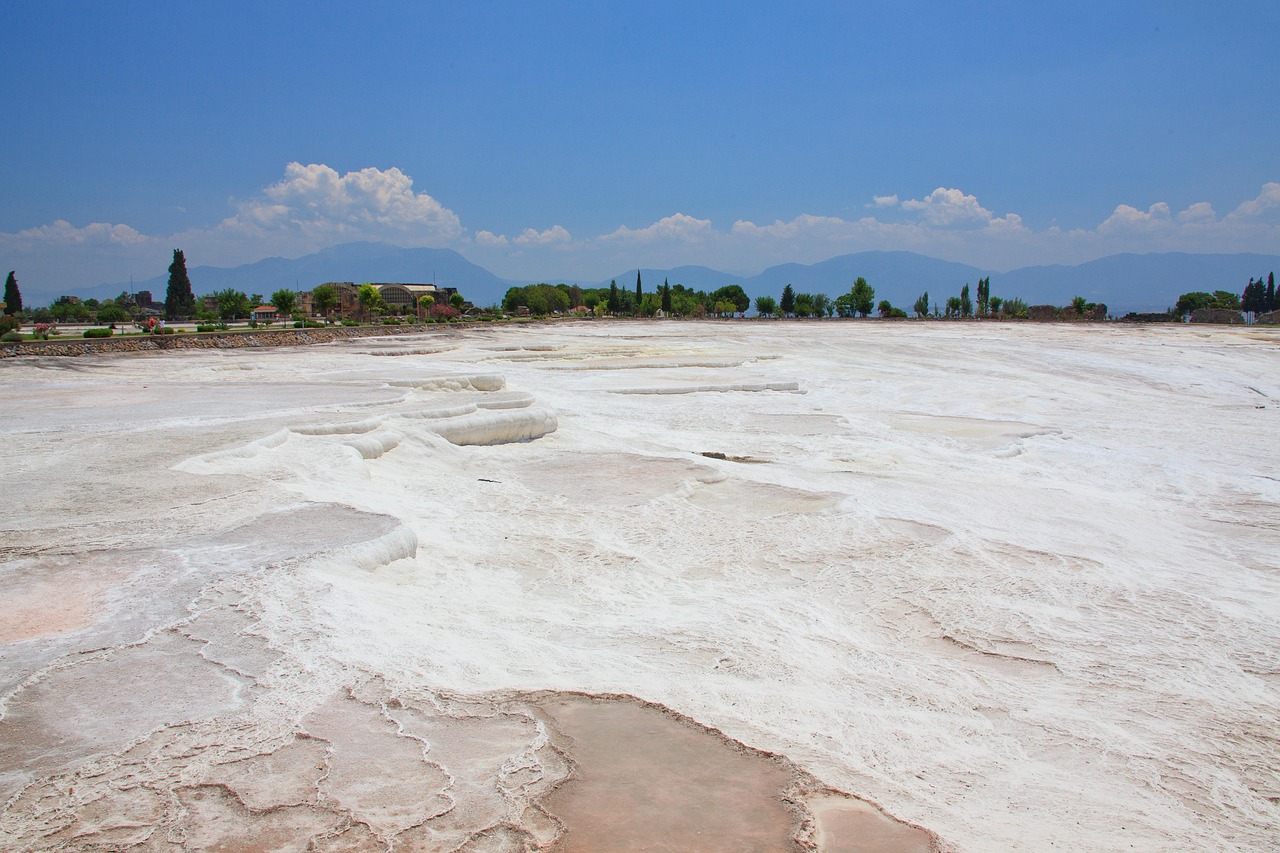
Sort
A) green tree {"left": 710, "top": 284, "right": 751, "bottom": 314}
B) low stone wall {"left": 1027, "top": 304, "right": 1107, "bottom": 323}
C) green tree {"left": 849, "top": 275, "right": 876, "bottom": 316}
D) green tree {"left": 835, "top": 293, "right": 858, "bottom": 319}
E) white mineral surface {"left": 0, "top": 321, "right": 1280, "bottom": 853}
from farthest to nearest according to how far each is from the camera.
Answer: green tree {"left": 710, "top": 284, "right": 751, "bottom": 314} < green tree {"left": 835, "top": 293, "right": 858, "bottom": 319} < green tree {"left": 849, "top": 275, "right": 876, "bottom": 316} < low stone wall {"left": 1027, "top": 304, "right": 1107, "bottom": 323} < white mineral surface {"left": 0, "top": 321, "right": 1280, "bottom": 853}

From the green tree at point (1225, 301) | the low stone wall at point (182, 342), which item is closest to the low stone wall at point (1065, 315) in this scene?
the green tree at point (1225, 301)

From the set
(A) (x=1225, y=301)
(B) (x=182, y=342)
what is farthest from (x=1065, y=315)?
(B) (x=182, y=342)

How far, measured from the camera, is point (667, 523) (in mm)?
7598

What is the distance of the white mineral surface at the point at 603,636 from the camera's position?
2.98 metres

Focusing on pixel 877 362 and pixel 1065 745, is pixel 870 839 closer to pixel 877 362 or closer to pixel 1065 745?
pixel 1065 745

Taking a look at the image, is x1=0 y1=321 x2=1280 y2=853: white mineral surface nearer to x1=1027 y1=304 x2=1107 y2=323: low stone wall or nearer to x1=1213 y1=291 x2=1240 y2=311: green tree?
x1=1027 y1=304 x2=1107 y2=323: low stone wall

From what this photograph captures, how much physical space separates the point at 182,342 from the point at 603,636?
2876 cm

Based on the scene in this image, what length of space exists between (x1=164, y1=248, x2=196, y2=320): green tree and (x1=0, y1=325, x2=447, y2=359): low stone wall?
40100 mm

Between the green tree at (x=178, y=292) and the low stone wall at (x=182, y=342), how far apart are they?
4010 centimetres

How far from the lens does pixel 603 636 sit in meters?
4.92

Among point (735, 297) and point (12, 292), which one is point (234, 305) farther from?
point (735, 297)

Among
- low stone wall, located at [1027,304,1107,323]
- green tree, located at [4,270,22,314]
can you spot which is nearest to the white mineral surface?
green tree, located at [4,270,22,314]

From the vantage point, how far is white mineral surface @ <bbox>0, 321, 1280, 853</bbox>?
298 centimetres

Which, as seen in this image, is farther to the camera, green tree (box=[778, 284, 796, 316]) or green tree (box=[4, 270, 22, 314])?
green tree (box=[778, 284, 796, 316])
